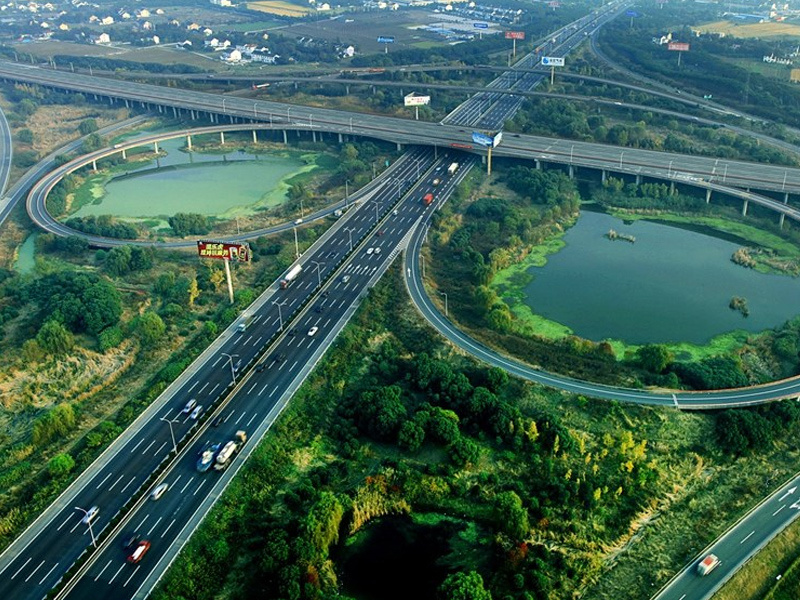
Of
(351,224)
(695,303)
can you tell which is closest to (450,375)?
(695,303)

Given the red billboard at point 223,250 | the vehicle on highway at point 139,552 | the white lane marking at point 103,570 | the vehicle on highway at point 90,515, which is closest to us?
the white lane marking at point 103,570

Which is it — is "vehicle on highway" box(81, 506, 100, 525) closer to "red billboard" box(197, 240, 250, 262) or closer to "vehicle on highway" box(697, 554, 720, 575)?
"red billboard" box(197, 240, 250, 262)

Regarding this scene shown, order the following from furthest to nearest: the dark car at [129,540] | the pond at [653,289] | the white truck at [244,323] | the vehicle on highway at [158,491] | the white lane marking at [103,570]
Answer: the pond at [653,289] < the white truck at [244,323] < the vehicle on highway at [158,491] < the dark car at [129,540] < the white lane marking at [103,570]

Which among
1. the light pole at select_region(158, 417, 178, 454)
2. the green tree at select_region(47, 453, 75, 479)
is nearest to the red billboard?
the light pole at select_region(158, 417, 178, 454)

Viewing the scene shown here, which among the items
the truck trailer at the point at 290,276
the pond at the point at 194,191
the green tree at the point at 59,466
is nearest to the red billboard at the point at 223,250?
the truck trailer at the point at 290,276

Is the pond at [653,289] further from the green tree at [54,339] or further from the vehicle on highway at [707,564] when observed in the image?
the green tree at [54,339]

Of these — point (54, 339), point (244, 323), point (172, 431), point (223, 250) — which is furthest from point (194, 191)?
point (172, 431)
